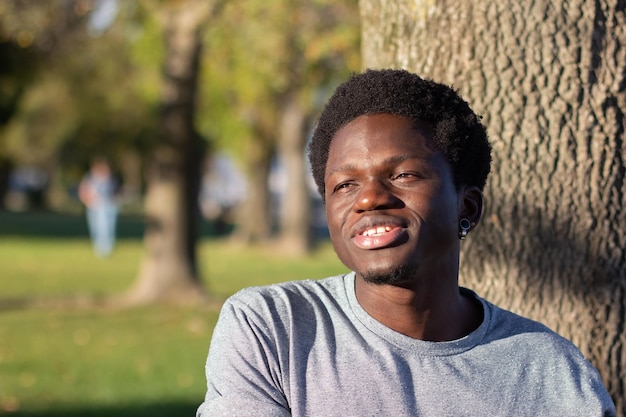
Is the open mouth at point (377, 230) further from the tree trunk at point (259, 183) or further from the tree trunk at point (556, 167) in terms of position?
the tree trunk at point (259, 183)

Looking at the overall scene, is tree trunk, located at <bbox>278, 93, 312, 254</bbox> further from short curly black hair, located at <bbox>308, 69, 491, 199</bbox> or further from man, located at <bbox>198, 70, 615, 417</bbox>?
man, located at <bbox>198, 70, 615, 417</bbox>

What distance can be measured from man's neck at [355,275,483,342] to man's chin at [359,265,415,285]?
1.9 inches

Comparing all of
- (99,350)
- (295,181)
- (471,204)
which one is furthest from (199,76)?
(471,204)

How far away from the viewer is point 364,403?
8.73 ft

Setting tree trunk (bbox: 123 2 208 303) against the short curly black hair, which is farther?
tree trunk (bbox: 123 2 208 303)

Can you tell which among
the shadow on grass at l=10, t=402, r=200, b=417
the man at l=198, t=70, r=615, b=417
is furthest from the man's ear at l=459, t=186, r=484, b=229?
the shadow on grass at l=10, t=402, r=200, b=417

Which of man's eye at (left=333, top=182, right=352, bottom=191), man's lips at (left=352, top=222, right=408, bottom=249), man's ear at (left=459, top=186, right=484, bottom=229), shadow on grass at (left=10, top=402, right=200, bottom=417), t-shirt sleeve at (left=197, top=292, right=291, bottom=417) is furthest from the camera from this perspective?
shadow on grass at (left=10, top=402, right=200, bottom=417)

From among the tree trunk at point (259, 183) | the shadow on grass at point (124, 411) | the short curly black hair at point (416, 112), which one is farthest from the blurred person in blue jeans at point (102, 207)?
the short curly black hair at point (416, 112)

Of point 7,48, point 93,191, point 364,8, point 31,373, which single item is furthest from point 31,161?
point 364,8

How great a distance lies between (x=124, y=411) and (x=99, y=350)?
2.77 meters

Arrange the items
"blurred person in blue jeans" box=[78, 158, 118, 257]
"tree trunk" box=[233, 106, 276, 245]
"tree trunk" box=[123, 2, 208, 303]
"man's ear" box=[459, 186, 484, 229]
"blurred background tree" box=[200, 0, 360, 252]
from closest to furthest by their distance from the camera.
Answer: "man's ear" box=[459, 186, 484, 229], "tree trunk" box=[123, 2, 208, 303], "blurred background tree" box=[200, 0, 360, 252], "blurred person in blue jeans" box=[78, 158, 118, 257], "tree trunk" box=[233, 106, 276, 245]

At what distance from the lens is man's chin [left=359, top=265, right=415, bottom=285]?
9.02 ft

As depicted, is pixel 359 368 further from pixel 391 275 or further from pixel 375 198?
pixel 375 198

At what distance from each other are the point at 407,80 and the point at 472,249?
1.57 metres
